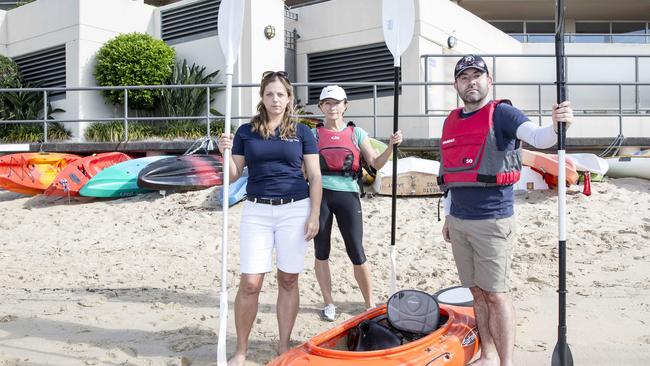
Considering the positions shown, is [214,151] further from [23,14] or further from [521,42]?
[521,42]

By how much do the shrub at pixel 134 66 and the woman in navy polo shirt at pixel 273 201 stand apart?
9035 millimetres

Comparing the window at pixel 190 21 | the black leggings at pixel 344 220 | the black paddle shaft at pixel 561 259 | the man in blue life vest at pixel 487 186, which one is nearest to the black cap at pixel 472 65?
the man in blue life vest at pixel 487 186

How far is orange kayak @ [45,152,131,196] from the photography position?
8188 mm

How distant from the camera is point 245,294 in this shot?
3.13 metres

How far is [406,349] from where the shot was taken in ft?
9.07

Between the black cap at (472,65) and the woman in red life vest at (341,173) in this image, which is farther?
the woman in red life vest at (341,173)

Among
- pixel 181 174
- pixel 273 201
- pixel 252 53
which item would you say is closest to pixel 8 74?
pixel 252 53

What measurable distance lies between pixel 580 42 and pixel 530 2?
235 cm

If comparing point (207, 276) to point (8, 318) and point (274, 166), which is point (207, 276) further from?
point (274, 166)

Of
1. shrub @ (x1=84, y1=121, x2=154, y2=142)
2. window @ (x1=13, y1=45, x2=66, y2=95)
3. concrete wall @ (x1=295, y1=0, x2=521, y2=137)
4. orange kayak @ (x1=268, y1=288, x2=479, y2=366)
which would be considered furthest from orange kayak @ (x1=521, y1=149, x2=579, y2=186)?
window @ (x1=13, y1=45, x2=66, y2=95)

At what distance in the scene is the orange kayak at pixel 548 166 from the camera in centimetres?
741

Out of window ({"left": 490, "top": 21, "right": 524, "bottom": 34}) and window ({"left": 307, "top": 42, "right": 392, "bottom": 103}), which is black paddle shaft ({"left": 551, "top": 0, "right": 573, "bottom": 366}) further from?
window ({"left": 490, "top": 21, "right": 524, "bottom": 34})

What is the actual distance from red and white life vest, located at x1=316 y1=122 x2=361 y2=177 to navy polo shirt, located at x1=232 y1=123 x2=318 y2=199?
27.0 inches

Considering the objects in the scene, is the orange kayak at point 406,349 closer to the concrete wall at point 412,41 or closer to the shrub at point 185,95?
the concrete wall at point 412,41
